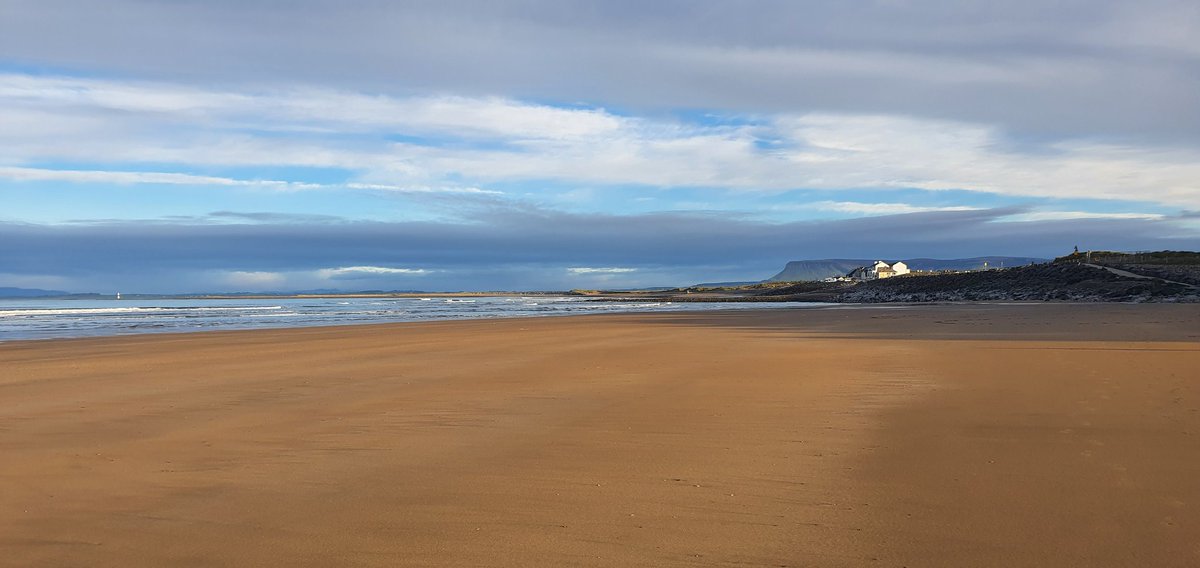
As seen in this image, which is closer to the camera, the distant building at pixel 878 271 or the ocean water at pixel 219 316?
the ocean water at pixel 219 316

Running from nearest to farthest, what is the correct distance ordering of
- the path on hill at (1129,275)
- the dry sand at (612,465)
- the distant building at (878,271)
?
the dry sand at (612,465) < the path on hill at (1129,275) < the distant building at (878,271)

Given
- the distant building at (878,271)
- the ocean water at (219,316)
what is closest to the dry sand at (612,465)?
the ocean water at (219,316)

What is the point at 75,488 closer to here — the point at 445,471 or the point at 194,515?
the point at 194,515

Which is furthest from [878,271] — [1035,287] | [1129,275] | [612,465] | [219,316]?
[612,465]

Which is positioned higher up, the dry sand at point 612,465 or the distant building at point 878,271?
the distant building at point 878,271

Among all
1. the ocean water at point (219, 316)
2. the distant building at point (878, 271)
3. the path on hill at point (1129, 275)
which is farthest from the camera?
the distant building at point (878, 271)

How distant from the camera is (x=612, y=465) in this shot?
5.42 meters

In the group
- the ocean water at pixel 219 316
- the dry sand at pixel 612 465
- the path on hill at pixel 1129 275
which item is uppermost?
the path on hill at pixel 1129 275

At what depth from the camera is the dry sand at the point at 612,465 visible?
3.79 m

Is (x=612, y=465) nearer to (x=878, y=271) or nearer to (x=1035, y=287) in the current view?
(x=1035, y=287)

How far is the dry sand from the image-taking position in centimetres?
379

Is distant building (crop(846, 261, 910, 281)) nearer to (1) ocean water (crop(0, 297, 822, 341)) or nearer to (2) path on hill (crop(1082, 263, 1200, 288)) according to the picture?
(2) path on hill (crop(1082, 263, 1200, 288))

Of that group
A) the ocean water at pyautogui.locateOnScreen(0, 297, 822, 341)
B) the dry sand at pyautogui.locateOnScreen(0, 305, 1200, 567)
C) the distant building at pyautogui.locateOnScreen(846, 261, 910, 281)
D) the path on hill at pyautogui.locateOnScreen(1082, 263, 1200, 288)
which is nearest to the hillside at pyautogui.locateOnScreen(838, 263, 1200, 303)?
the path on hill at pyautogui.locateOnScreen(1082, 263, 1200, 288)

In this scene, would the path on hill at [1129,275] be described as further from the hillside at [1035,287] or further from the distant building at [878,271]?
the distant building at [878,271]
